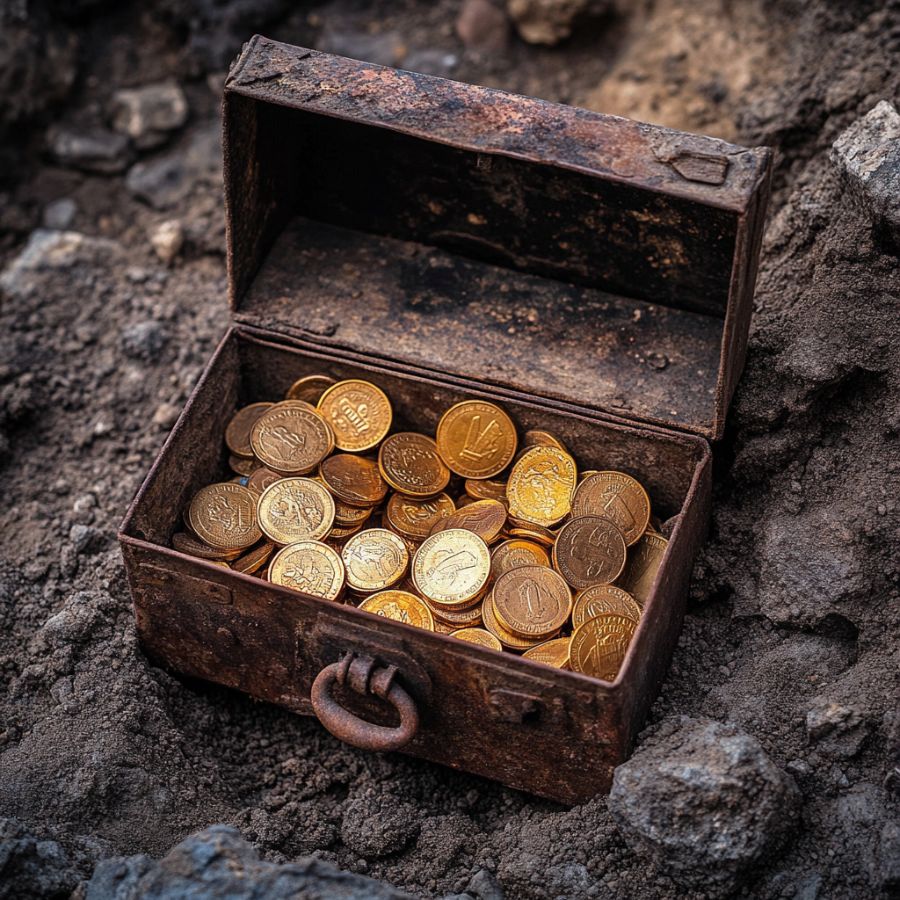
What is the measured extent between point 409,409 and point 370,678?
1.16m

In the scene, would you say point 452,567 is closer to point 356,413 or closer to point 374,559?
point 374,559

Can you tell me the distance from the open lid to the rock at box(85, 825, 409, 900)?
1.70 m

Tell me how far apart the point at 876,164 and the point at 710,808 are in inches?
79.0

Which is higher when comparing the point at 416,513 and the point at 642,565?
the point at 642,565

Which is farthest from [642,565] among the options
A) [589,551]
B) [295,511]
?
[295,511]

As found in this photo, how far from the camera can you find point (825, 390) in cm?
375

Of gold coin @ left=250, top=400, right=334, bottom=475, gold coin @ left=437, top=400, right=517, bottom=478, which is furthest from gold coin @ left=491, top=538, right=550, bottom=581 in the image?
gold coin @ left=250, top=400, right=334, bottom=475

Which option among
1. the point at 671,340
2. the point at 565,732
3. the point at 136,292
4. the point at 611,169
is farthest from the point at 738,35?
the point at 565,732

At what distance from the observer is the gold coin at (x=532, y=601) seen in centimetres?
358

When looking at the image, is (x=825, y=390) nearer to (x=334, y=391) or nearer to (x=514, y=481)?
(x=514, y=481)

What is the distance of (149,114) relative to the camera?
573cm

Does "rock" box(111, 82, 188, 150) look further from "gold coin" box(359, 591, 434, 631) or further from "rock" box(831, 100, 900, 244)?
"rock" box(831, 100, 900, 244)

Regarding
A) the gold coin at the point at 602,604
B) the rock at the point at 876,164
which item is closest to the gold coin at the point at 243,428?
the gold coin at the point at 602,604

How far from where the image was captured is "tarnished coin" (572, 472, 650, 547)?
12.6 ft
